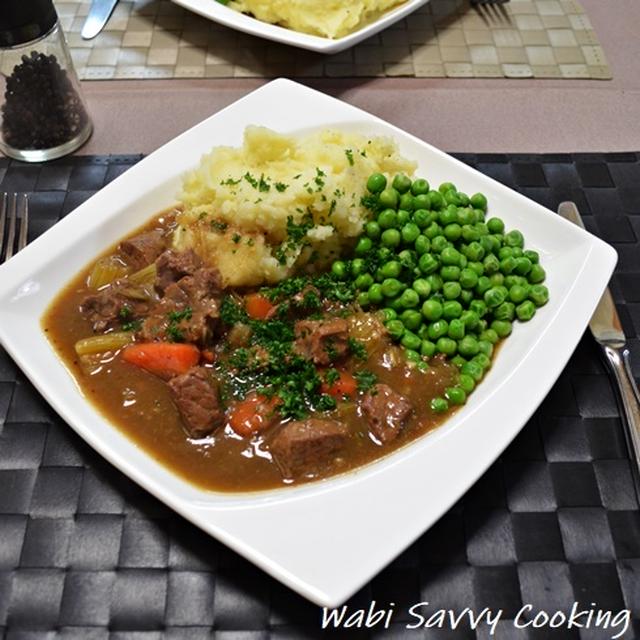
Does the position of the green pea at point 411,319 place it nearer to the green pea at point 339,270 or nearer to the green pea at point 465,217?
the green pea at point 339,270

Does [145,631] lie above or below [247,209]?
below

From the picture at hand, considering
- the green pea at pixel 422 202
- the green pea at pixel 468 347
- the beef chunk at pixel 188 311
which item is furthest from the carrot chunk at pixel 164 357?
the green pea at pixel 422 202

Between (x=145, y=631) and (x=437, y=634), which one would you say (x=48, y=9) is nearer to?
(x=145, y=631)

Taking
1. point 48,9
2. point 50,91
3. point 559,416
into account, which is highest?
point 48,9

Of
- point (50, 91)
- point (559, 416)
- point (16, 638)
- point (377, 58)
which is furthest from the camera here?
point (377, 58)

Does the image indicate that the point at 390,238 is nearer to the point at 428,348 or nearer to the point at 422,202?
the point at 422,202

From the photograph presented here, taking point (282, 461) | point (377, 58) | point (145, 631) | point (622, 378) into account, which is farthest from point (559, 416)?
point (377, 58)

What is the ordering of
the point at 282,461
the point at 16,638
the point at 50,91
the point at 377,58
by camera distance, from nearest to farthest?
the point at 16,638 → the point at 282,461 → the point at 50,91 → the point at 377,58

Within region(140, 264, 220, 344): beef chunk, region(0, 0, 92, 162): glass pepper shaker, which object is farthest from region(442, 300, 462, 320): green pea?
region(0, 0, 92, 162): glass pepper shaker
